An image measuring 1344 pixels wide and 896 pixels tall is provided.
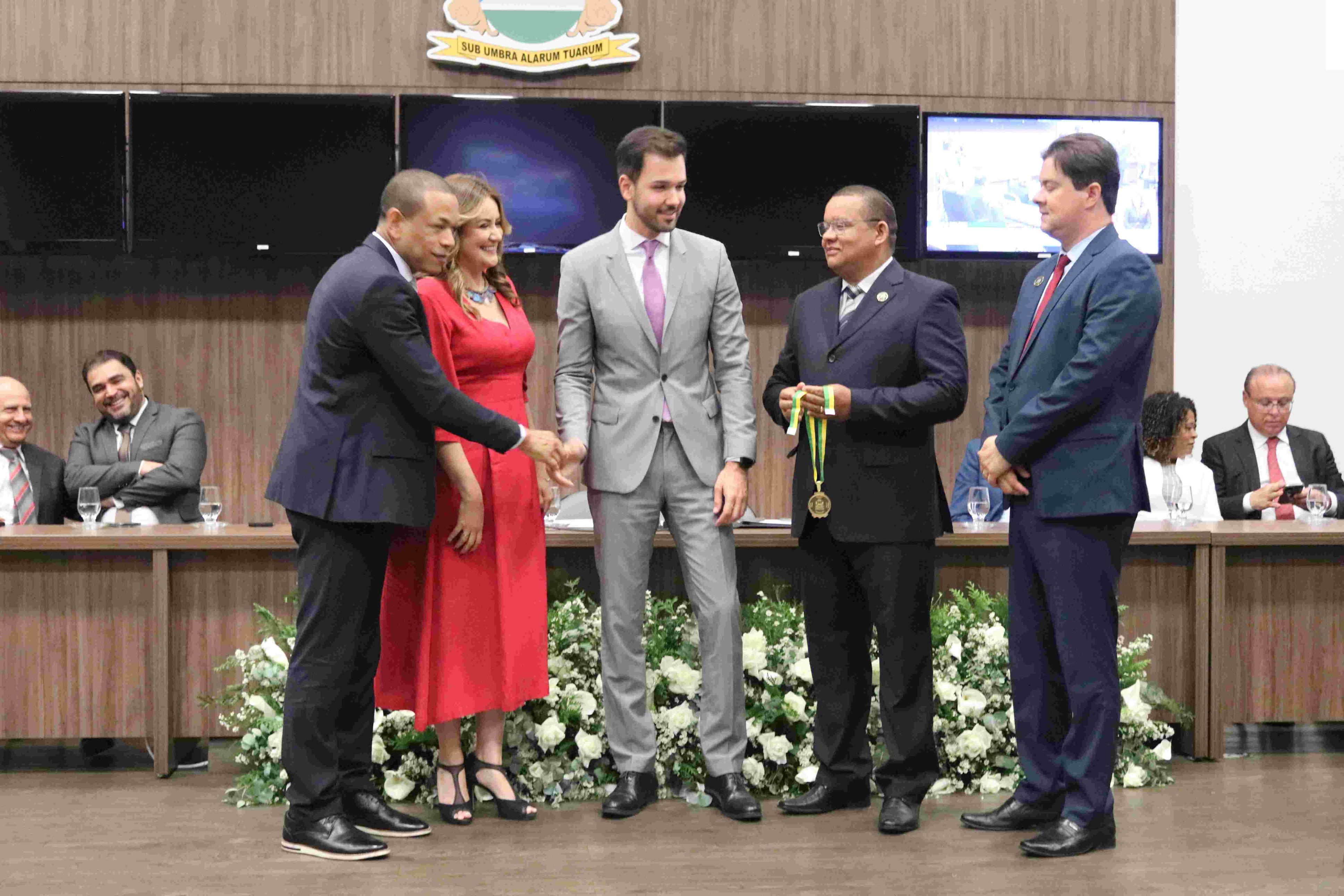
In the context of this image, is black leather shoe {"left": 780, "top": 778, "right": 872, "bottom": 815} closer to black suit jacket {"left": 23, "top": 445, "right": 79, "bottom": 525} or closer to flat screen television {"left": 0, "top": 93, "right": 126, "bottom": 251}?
black suit jacket {"left": 23, "top": 445, "right": 79, "bottom": 525}

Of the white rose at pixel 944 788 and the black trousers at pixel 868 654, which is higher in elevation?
the black trousers at pixel 868 654

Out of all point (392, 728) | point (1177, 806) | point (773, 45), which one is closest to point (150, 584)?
point (392, 728)

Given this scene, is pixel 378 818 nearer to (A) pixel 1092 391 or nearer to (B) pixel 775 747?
(B) pixel 775 747

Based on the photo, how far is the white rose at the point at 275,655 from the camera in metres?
4.03

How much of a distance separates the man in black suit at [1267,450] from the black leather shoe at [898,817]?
2.98 metres

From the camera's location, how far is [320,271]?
6445 millimetres

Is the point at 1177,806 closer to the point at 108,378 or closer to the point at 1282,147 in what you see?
the point at 108,378

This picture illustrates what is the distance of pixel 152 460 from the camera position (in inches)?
214

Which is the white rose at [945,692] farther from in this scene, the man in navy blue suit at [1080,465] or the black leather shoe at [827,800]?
the man in navy blue suit at [1080,465]

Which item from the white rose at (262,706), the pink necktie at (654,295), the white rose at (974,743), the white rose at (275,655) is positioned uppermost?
the pink necktie at (654,295)

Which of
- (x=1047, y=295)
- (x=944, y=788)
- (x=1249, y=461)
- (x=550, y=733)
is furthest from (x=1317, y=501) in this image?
(x=550, y=733)

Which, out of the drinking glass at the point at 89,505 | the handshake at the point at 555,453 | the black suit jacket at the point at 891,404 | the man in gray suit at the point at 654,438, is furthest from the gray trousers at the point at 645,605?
the drinking glass at the point at 89,505

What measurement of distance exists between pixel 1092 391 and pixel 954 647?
1187 millimetres

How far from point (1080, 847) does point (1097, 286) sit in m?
1.32
